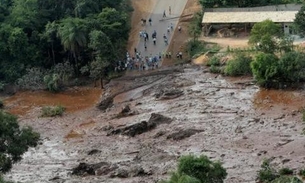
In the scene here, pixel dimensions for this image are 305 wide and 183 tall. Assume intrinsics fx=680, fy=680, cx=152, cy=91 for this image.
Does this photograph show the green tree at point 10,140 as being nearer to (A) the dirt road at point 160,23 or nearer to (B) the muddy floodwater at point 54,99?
(B) the muddy floodwater at point 54,99

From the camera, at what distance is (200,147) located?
1619 inches

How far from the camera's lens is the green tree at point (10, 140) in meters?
30.9

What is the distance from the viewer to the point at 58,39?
60750 mm

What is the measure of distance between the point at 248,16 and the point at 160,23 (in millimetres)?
8848

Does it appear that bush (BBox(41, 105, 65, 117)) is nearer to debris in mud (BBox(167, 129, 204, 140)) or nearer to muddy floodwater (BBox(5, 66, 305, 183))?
muddy floodwater (BBox(5, 66, 305, 183))

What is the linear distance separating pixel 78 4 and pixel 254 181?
107 feet

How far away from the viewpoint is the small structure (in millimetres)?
60000

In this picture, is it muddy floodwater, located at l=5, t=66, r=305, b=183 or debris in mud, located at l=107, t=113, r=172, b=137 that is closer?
muddy floodwater, located at l=5, t=66, r=305, b=183

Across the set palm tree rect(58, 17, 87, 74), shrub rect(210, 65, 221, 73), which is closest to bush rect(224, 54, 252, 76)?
shrub rect(210, 65, 221, 73)

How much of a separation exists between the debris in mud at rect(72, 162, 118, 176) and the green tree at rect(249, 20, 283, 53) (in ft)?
65.2

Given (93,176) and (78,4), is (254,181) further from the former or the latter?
(78,4)

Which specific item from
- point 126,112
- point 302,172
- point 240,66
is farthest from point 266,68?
point 302,172

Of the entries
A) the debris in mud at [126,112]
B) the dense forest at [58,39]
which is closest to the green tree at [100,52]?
the dense forest at [58,39]

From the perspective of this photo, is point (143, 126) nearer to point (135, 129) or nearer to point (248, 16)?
point (135, 129)
